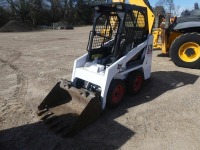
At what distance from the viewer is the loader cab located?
14.0 ft

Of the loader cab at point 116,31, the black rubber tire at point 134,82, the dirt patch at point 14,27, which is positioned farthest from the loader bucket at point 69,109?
the dirt patch at point 14,27

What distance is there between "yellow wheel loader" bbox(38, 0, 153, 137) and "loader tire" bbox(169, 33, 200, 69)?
1.87 m

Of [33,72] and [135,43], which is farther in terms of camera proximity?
[33,72]

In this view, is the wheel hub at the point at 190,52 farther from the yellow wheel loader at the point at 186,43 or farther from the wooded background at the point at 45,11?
the wooded background at the point at 45,11

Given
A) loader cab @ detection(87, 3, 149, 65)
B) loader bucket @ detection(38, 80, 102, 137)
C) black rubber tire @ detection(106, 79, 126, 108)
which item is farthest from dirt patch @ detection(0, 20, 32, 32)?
black rubber tire @ detection(106, 79, 126, 108)

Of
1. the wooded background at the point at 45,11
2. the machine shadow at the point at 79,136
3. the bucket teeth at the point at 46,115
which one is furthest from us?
the wooded background at the point at 45,11

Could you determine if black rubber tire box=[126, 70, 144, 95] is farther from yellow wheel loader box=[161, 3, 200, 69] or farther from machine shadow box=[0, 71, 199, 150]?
yellow wheel loader box=[161, 3, 200, 69]

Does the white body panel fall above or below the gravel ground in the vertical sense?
above

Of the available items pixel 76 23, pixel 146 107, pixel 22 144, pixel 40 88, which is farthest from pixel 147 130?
pixel 76 23

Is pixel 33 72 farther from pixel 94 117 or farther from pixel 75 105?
pixel 94 117

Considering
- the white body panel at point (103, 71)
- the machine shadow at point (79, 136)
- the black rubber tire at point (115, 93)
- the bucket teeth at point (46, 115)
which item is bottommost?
the machine shadow at point (79, 136)

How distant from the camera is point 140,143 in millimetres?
3402

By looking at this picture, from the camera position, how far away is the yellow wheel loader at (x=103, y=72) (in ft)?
12.6

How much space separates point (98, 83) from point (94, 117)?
1.83ft
